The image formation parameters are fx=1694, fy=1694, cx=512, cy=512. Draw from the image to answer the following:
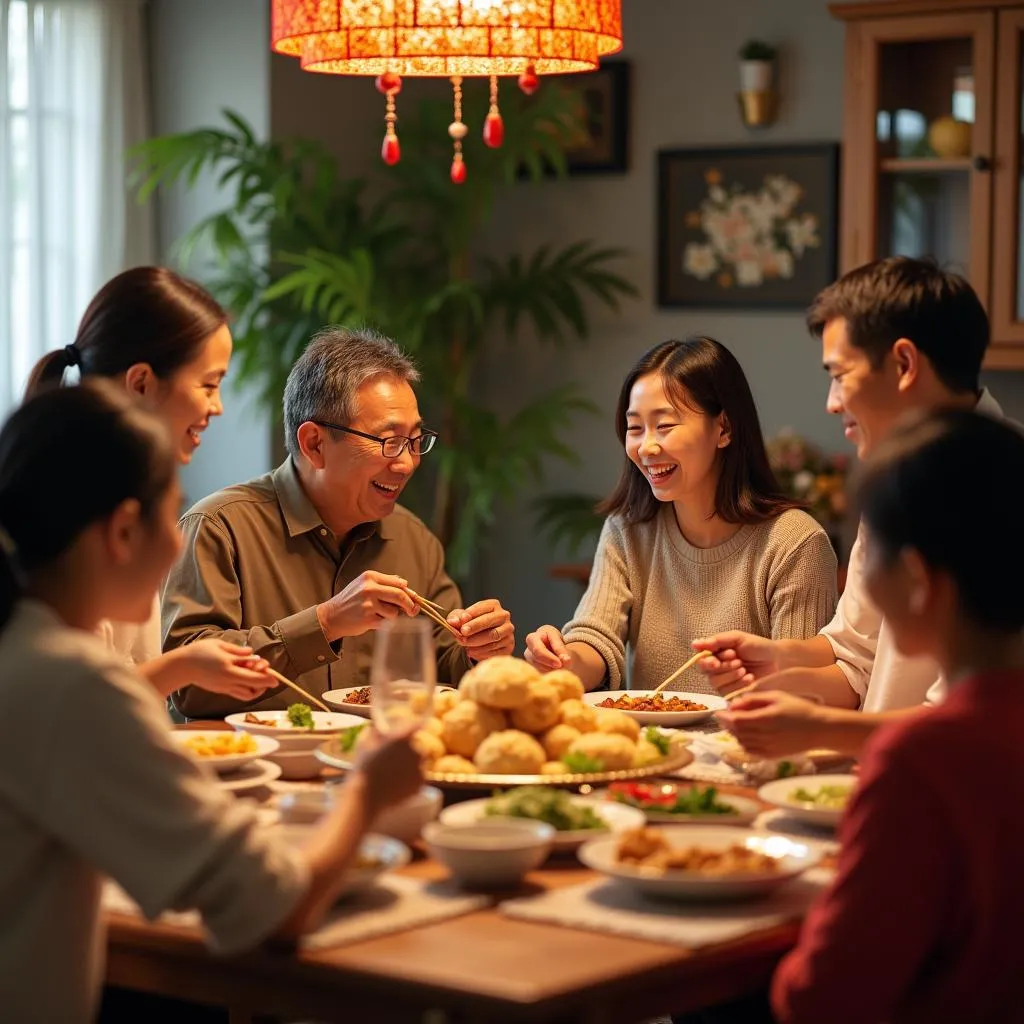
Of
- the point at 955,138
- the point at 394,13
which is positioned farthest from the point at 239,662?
the point at 955,138

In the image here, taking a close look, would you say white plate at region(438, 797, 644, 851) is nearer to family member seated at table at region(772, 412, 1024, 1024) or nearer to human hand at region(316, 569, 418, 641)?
family member seated at table at region(772, 412, 1024, 1024)

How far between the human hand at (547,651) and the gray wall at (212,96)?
7.77 ft

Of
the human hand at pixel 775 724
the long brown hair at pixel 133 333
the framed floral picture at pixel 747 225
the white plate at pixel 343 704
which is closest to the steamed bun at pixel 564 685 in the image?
the human hand at pixel 775 724

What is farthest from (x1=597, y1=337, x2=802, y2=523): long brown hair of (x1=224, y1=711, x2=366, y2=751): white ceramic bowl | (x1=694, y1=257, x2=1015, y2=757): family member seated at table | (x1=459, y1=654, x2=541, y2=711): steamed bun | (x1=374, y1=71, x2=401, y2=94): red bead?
(x1=459, y1=654, x2=541, y2=711): steamed bun

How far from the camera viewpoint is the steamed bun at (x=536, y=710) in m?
2.05

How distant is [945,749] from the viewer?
148 centimetres

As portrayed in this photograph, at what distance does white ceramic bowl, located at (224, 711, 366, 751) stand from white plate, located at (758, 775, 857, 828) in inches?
23.8

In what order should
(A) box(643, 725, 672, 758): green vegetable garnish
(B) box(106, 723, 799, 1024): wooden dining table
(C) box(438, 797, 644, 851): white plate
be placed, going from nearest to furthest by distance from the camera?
(B) box(106, 723, 799, 1024): wooden dining table < (C) box(438, 797, 644, 851): white plate < (A) box(643, 725, 672, 758): green vegetable garnish

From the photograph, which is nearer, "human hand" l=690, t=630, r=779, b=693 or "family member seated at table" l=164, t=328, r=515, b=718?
"human hand" l=690, t=630, r=779, b=693

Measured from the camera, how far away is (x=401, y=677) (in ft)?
5.32

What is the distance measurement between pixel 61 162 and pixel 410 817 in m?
3.57

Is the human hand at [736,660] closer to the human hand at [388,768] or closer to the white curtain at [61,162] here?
the human hand at [388,768]

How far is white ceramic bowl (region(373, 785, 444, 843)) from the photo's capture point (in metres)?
1.86

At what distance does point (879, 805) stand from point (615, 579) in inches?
67.4
